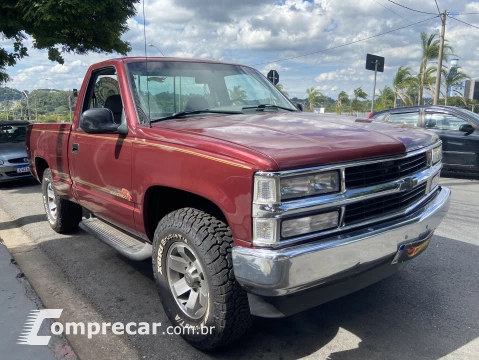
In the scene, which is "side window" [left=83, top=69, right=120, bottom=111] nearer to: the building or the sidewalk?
the sidewalk

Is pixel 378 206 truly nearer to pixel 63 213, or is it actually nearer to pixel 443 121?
pixel 63 213

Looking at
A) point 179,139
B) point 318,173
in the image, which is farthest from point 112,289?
point 318,173

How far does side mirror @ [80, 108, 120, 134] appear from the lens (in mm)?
3258

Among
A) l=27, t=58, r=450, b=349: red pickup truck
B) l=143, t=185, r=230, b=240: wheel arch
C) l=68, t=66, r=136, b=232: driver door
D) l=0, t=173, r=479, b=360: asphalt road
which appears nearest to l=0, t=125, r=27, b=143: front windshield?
l=0, t=173, r=479, b=360: asphalt road

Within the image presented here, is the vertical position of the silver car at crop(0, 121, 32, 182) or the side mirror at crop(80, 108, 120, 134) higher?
the side mirror at crop(80, 108, 120, 134)

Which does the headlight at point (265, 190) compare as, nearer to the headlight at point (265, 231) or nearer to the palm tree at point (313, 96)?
the headlight at point (265, 231)

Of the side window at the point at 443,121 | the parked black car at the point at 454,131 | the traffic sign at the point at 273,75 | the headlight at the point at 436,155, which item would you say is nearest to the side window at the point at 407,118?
the parked black car at the point at 454,131

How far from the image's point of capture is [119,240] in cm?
365

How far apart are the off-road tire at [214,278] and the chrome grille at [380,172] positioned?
2.61ft

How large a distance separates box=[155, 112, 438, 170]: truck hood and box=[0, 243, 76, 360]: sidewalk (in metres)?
1.69

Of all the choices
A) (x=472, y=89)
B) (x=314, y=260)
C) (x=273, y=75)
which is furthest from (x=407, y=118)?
(x=472, y=89)

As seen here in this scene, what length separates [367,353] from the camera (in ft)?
8.78

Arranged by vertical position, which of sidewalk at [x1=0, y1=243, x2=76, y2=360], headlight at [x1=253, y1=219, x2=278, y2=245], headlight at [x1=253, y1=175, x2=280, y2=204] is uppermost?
headlight at [x1=253, y1=175, x2=280, y2=204]

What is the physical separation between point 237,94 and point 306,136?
1523mm
